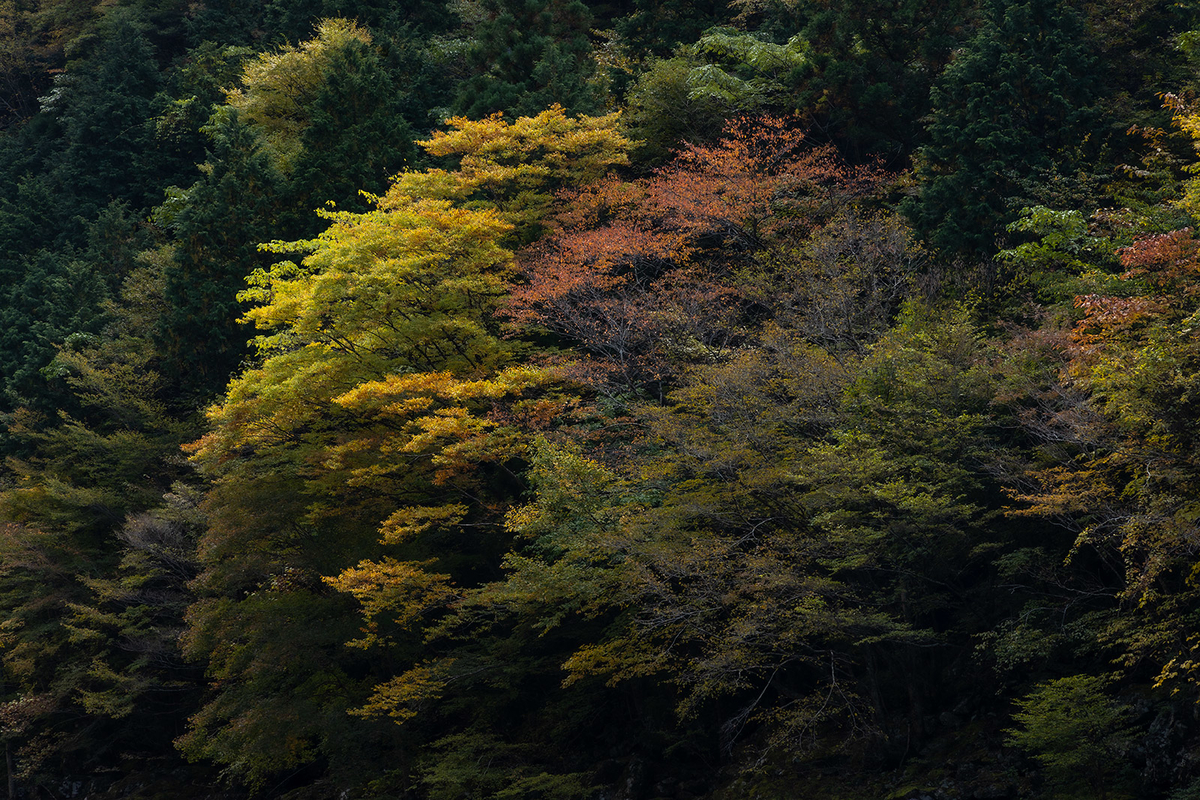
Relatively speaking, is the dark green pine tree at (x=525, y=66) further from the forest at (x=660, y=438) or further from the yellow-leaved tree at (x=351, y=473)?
the yellow-leaved tree at (x=351, y=473)

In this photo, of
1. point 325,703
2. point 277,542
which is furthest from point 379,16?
point 325,703

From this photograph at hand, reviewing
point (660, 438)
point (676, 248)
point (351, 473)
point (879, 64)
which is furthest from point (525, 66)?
point (660, 438)

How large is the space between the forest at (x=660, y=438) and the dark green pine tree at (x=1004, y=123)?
0.09 m

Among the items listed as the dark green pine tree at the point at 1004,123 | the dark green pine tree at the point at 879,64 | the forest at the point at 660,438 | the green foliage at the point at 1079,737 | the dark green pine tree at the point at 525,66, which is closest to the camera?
the green foliage at the point at 1079,737

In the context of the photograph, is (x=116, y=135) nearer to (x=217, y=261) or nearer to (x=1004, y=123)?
(x=217, y=261)

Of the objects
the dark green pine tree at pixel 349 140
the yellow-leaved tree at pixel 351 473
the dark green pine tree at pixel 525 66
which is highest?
the dark green pine tree at pixel 525 66

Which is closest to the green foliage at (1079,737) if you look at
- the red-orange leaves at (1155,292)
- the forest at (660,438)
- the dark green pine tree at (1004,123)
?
the forest at (660,438)

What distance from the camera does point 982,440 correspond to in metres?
14.5

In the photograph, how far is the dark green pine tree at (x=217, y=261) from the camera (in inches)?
1088

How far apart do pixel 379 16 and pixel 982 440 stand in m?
29.8

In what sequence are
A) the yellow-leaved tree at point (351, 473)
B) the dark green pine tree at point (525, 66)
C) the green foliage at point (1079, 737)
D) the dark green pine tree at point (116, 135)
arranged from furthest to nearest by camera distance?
the dark green pine tree at point (116, 135) < the dark green pine tree at point (525, 66) < the yellow-leaved tree at point (351, 473) < the green foliage at point (1079, 737)

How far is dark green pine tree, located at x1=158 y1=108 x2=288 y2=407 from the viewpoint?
27.6 meters

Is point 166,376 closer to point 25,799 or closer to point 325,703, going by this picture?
point 25,799

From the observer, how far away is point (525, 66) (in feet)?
90.6
